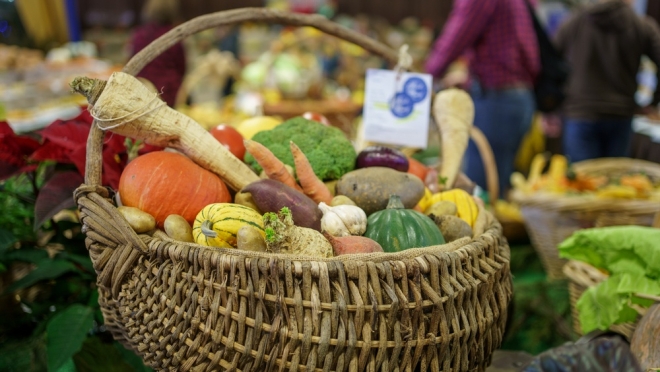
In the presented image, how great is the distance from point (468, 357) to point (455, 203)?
397 mm

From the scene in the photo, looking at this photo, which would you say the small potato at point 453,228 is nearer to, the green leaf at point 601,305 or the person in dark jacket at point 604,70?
the green leaf at point 601,305

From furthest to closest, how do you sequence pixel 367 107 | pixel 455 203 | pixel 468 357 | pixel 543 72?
pixel 543 72 < pixel 367 107 < pixel 455 203 < pixel 468 357

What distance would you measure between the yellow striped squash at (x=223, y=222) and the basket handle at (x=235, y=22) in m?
0.32

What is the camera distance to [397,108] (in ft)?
4.91

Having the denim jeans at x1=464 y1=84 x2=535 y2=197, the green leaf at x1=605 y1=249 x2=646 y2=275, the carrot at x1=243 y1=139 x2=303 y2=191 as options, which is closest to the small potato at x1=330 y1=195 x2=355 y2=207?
the carrot at x1=243 y1=139 x2=303 y2=191

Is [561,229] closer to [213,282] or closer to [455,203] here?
[455,203]

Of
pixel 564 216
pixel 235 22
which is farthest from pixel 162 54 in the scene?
pixel 564 216

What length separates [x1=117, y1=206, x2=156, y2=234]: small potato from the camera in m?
0.97

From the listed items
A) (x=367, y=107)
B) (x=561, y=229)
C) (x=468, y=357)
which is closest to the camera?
(x=468, y=357)

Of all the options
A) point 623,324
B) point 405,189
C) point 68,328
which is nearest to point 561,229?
point 623,324

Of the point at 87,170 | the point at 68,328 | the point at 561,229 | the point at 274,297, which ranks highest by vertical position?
the point at 87,170

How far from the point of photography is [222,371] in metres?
0.87

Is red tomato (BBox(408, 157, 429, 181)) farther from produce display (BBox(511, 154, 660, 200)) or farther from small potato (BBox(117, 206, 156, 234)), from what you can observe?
produce display (BBox(511, 154, 660, 200))

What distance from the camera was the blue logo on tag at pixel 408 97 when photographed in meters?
1.48
